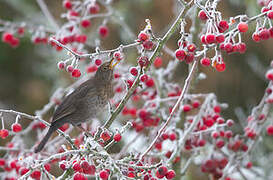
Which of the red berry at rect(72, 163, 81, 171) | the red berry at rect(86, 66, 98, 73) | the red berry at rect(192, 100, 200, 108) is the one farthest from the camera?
the red berry at rect(86, 66, 98, 73)

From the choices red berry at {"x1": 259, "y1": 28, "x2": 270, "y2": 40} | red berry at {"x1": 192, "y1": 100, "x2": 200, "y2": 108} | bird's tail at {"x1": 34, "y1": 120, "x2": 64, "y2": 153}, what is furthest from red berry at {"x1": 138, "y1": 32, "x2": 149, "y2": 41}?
red berry at {"x1": 192, "y1": 100, "x2": 200, "y2": 108}

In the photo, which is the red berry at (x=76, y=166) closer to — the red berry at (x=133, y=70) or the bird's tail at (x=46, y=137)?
the red berry at (x=133, y=70)

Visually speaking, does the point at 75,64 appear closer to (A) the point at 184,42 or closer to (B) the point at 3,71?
(A) the point at 184,42

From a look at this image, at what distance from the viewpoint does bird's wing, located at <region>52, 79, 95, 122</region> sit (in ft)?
7.31

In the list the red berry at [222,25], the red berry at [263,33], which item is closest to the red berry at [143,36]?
the red berry at [222,25]

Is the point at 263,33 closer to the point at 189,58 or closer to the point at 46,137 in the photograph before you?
the point at 189,58

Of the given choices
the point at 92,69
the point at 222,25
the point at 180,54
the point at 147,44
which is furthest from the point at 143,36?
the point at 92,69

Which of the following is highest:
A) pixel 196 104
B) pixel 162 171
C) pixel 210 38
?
pixel 196 104

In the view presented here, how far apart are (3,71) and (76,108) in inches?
143

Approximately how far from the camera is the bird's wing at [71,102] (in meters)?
2.23

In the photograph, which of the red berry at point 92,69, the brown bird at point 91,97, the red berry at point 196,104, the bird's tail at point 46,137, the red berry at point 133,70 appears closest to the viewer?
the red berry at point 133,70

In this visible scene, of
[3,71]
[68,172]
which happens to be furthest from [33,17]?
[68,172]

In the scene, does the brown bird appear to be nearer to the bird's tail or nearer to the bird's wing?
the bird's wing

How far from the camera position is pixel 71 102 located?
2314mm
